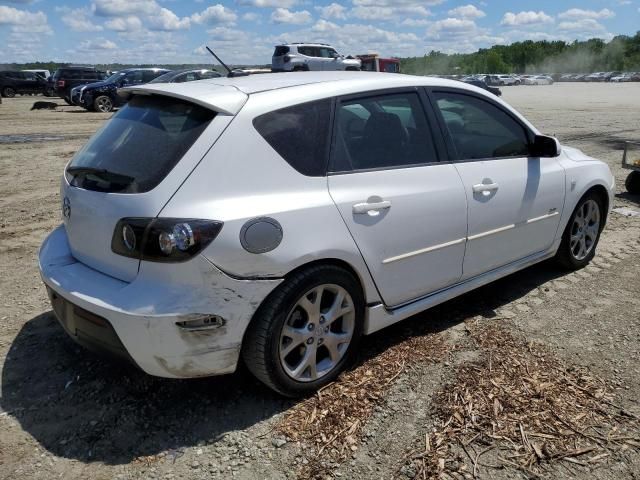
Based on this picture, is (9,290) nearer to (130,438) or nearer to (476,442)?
(130,438)

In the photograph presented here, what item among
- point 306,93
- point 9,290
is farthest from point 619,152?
point 9,290

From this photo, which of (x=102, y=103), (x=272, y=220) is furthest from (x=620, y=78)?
(x=272, y=220)

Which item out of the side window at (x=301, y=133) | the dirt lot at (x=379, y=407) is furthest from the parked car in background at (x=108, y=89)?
the side window at (x=301, y=133)

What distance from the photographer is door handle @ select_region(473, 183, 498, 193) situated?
3.67 meters

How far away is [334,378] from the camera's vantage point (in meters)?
3.25

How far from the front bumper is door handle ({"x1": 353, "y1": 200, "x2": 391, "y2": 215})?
2.04 feet

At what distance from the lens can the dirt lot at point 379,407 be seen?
8.62 ft

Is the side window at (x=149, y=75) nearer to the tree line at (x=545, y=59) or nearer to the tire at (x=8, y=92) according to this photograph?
the tire at (x=8, y=92)

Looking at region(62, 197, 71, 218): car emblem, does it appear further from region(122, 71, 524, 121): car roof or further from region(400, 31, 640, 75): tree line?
region(400, 31, 640, 75): tree line

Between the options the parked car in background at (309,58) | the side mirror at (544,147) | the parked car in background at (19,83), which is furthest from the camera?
the parked car in background at (19,83)

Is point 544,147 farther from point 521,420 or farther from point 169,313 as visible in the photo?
point 169,313

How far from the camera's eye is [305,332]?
9.85 ft

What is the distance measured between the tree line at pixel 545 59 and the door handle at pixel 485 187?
107595 millimetres

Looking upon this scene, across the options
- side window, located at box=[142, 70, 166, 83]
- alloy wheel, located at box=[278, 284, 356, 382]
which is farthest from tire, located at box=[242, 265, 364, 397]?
side window, located at box=[142, 70, 166, 83]
